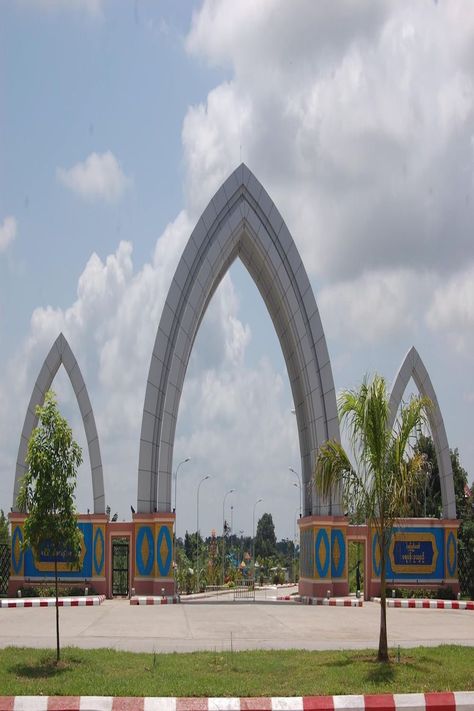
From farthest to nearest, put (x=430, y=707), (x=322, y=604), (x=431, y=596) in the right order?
(x=431, y=596) < (x=322, y=604) < (x=430, y=707)

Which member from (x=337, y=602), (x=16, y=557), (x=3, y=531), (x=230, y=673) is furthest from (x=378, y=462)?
(x=3, y=531)

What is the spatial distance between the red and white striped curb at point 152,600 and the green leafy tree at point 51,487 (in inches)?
727

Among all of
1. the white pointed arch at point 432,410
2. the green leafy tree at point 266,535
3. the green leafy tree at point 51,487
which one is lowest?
the green leafy tree at point 266,535

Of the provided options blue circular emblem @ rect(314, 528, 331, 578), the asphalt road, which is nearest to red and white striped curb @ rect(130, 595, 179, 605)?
the asphalt road

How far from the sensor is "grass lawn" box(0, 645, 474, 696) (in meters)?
14.0

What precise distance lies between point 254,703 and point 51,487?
6.72 m

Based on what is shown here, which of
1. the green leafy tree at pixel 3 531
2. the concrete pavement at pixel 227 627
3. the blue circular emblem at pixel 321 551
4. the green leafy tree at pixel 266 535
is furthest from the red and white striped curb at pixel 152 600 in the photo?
the green leafy tree at pixel 266 535

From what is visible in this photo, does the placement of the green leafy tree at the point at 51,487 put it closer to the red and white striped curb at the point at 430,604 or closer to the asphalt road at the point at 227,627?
the asphalt road at the point at 227,627

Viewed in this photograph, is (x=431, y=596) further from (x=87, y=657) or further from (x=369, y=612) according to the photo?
(x=87, y=657)

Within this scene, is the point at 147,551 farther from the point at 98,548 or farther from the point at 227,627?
the point at 227,627

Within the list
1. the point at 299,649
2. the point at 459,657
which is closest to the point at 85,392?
the point at 299,649

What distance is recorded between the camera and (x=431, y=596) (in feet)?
133

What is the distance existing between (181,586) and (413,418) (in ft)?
204

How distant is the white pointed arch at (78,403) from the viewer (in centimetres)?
4147
